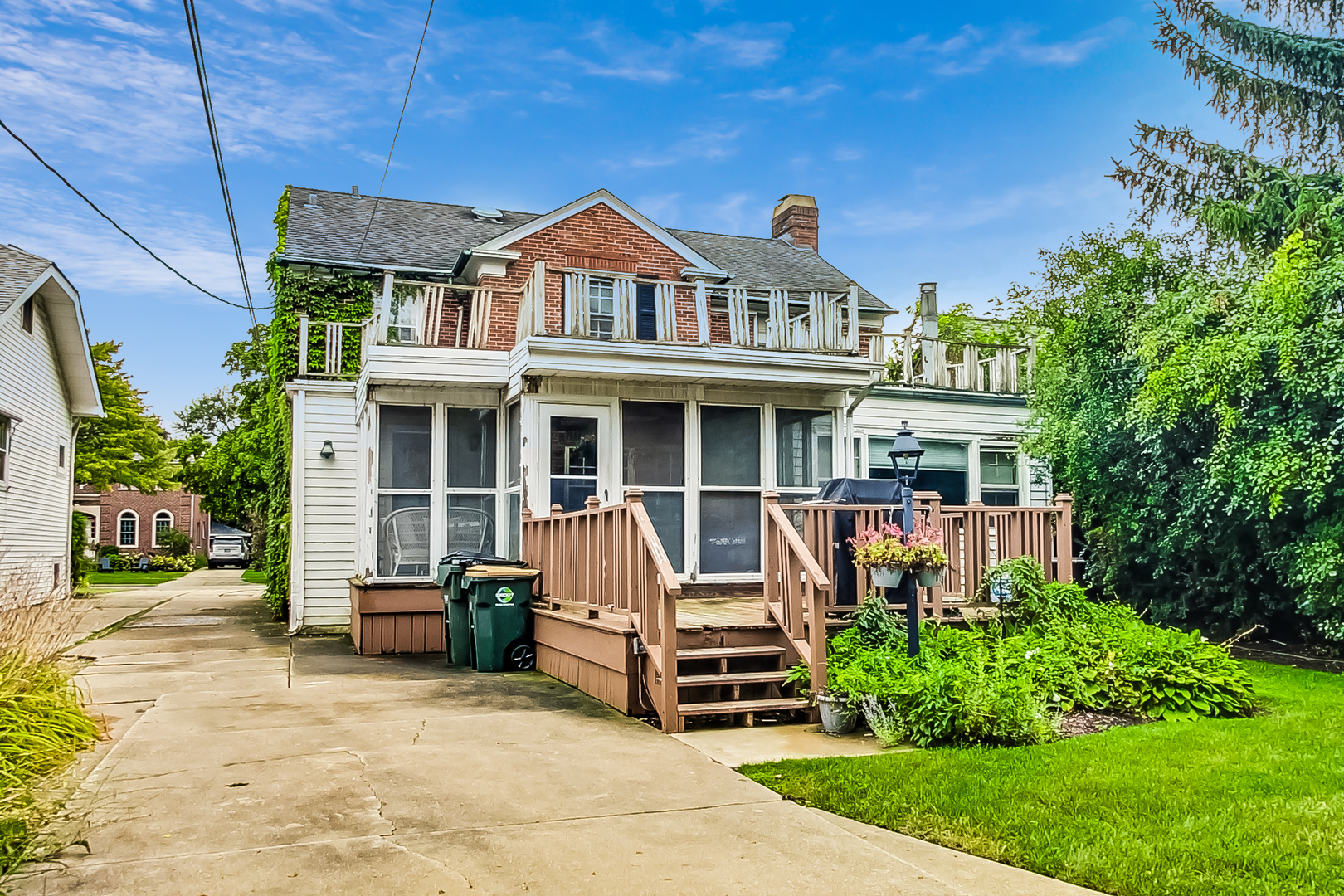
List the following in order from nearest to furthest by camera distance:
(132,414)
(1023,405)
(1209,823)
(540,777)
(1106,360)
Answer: (1209,823)
(540,777)
(1106,360)
(1023,405)
(132,414)

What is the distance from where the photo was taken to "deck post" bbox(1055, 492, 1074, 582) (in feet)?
29.7

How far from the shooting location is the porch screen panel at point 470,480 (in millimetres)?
11680

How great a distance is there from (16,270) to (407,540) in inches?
439

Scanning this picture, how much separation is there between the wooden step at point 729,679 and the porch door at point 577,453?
3789 millimetres

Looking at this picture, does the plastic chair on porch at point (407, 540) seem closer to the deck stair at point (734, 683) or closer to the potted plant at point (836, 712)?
the deck stair at point (734, 683)

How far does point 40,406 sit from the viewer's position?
761 inches

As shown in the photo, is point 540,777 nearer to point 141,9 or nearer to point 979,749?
point 979,749

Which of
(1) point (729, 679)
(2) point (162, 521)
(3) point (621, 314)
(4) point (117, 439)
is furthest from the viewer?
(2) point (162, 521)

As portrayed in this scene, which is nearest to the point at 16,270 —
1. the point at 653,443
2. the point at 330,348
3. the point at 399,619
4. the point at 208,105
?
the point at 330,348

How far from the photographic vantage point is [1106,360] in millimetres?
13141

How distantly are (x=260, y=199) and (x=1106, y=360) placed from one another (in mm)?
12919

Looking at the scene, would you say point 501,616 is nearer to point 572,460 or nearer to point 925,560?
point 572,460

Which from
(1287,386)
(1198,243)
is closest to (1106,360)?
(1287,386)

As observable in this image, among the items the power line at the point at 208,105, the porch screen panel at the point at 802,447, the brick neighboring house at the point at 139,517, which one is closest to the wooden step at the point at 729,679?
the porch screen panel at the point at 802,447
